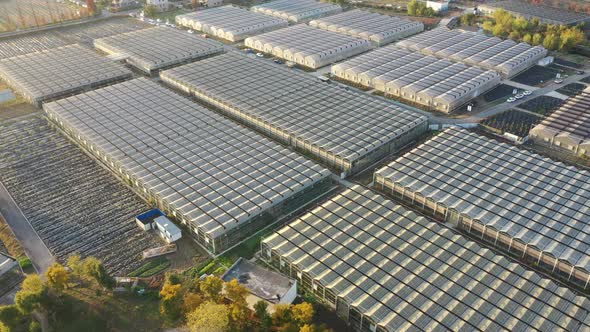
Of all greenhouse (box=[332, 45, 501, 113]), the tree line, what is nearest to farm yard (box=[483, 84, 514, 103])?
greenhouse (box=[332, 45, 501, 113])

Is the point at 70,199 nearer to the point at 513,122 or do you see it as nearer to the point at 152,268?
the point at 152,268

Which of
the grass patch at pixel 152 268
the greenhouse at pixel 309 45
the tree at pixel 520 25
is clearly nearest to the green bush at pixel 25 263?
the grass patch at pixel 152 268

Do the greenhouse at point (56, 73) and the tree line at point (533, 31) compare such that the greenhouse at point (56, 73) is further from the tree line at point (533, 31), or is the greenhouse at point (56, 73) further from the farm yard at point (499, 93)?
the tree line at point (533, 31)

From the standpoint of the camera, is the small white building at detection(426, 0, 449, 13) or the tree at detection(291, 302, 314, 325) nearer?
the tree at detection(291, 302, 314, 325)

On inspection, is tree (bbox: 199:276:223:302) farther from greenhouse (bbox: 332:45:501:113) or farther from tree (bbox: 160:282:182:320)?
greenhouse (bbox: 332:45:501:113)

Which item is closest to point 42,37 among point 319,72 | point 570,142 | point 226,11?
point 226,11

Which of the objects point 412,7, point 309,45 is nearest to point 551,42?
point 412,7

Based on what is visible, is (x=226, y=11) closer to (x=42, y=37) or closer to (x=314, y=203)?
(x=42, y=37)
